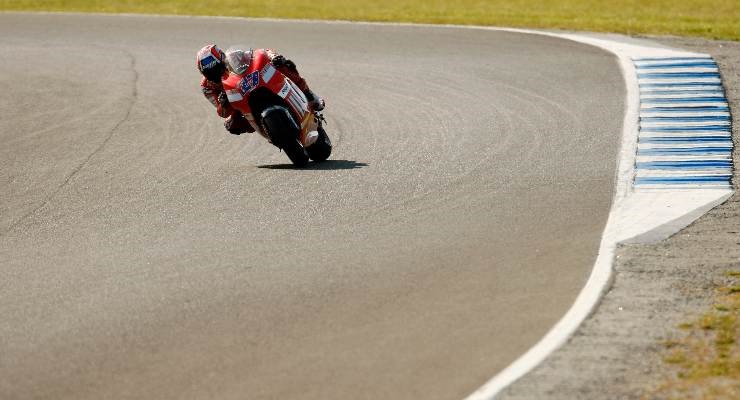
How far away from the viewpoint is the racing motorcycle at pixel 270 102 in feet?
42.0

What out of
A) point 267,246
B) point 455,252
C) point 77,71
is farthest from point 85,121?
point 455,252

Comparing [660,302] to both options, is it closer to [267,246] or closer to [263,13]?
[267,246]

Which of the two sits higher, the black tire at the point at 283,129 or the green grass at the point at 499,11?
the black tire at the point at 283,129

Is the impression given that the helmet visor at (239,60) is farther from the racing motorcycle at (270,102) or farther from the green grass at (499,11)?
the green grass at (499,11)

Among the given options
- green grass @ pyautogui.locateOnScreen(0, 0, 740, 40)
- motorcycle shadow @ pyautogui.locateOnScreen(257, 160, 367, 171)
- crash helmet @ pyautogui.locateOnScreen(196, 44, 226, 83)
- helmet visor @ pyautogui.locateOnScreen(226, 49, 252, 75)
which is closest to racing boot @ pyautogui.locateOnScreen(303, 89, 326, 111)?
motorcycle shadow @ pyautogui.locateOnScreen(257, 160, 367, 171)

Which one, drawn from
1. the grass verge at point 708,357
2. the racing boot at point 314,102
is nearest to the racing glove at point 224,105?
the racing boot at point 314,102

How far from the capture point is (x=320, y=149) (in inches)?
526

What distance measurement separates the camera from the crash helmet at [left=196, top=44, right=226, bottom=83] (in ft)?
42.2

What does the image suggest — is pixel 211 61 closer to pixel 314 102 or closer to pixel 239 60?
pixel 239 60

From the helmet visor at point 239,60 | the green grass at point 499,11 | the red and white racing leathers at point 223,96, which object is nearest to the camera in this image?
the helmet visor at point 239,60

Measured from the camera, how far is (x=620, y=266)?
8828 millimetres

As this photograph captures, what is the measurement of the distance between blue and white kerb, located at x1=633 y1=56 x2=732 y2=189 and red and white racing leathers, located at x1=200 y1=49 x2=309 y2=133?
12.5ft

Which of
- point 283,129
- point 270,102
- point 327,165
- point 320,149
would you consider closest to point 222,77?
point 270,102

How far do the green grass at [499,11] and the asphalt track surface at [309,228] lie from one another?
3229 mm
